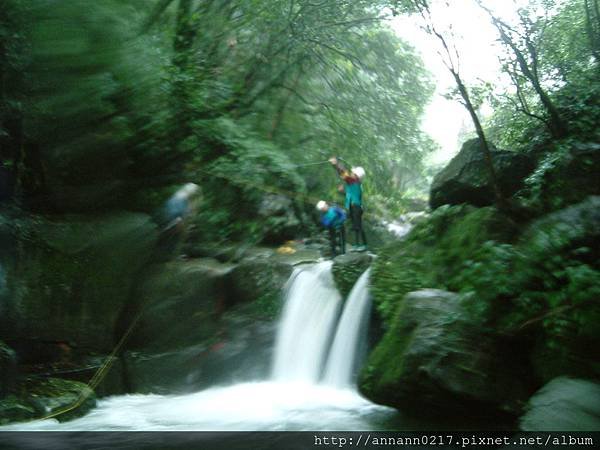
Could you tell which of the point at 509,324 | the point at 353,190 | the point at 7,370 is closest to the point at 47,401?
the point at 7,370

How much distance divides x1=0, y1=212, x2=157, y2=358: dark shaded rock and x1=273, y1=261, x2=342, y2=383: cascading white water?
2434 mm

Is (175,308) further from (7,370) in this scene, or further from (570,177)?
(570,177)

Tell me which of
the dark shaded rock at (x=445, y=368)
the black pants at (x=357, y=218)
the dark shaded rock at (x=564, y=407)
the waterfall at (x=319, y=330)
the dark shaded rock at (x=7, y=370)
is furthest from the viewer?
the black pants at (x=357, y=218)

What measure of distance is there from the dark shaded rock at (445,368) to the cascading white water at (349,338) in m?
1.64

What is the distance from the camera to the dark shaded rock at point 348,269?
774 centimetres

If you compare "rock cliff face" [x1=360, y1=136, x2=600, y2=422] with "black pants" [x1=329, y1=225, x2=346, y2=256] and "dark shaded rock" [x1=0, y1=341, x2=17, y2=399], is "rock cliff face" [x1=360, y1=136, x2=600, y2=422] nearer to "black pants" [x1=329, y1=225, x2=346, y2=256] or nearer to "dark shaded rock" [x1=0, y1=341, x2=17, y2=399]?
"black pants" [x1=329, y1=225, x2=346, y2=256]

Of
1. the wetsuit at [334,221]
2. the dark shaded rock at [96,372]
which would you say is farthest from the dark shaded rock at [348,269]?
the dark shaded rock at [96,372]

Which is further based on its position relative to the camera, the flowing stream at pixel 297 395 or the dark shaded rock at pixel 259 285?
the dark shaded rock at pixel 259 285

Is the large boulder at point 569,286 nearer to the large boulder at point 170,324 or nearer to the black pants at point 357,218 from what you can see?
the black pants at point 357,218

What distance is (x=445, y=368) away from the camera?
464 centimetres

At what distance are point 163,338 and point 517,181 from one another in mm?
5625

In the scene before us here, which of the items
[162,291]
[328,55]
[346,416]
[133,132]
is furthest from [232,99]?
[346,416]

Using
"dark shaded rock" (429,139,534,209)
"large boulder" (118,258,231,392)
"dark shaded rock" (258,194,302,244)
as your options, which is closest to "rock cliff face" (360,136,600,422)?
"dark shaded rock" (429,139,534,209)

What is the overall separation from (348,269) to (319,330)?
997 millimetres
